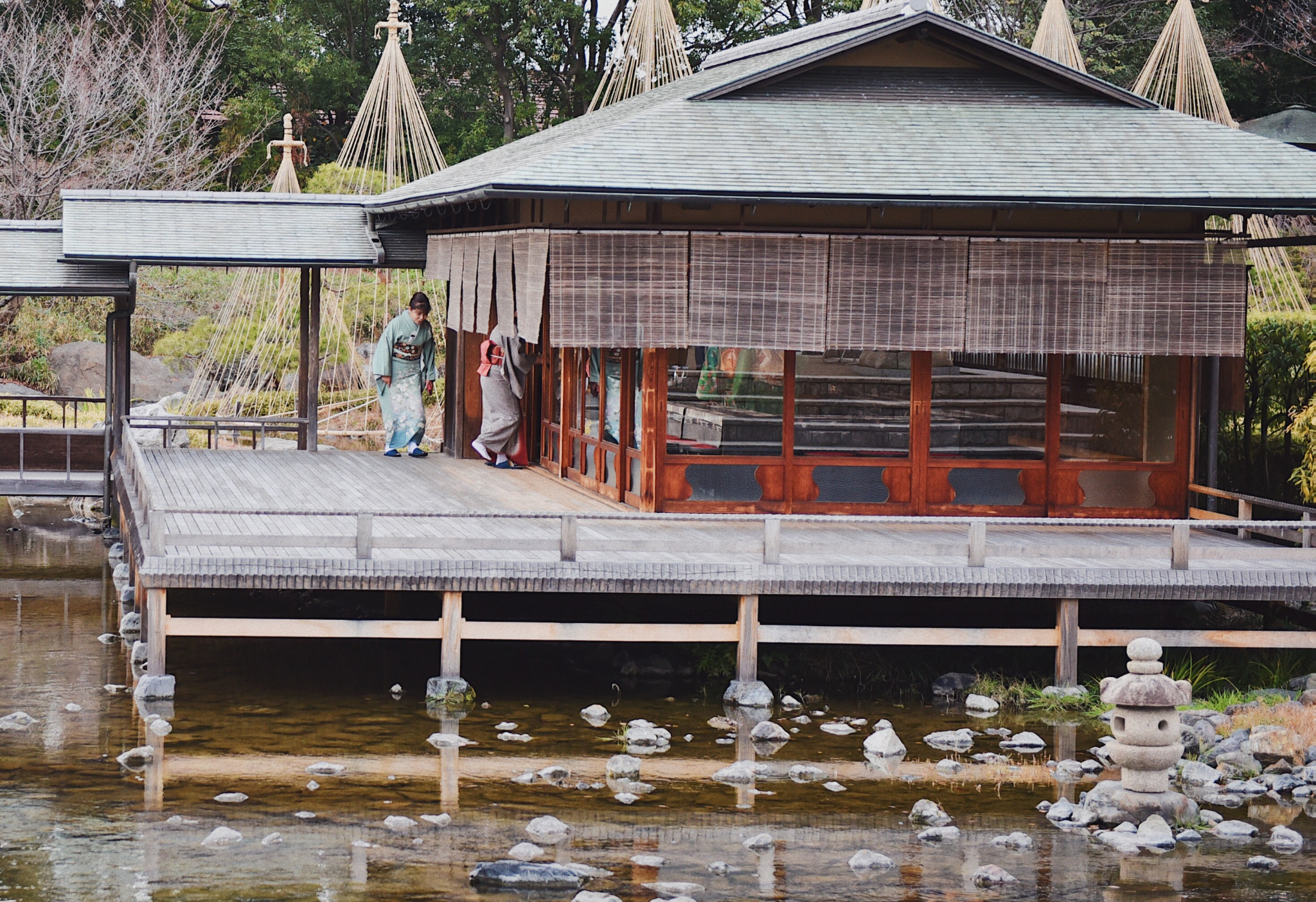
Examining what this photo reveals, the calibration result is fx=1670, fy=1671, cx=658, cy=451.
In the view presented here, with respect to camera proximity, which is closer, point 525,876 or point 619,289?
point 525,876

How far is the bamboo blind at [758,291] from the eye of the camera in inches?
534

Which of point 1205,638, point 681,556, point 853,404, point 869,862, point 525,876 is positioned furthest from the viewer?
point 853,404

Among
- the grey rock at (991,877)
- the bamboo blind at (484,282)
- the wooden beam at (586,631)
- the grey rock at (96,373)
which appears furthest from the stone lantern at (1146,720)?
the grey rock at (96,373)

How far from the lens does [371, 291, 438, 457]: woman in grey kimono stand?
1836 centimetres

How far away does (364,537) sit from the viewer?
38.2 feet

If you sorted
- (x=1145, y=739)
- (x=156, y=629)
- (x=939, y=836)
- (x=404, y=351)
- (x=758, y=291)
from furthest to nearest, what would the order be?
(x=404, y=351) → (x=758, y=291) → (x=156, y=629) → (x=1145, y=739) → (x=939, y=836)

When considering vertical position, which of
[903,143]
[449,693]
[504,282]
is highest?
[903,143]

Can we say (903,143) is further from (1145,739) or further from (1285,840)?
(1285,840)

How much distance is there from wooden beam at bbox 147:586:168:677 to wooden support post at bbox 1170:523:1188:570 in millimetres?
7272

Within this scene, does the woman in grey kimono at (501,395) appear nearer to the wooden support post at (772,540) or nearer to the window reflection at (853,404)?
the window reflection at (853,404)

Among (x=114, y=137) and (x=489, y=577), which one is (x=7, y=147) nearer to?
(x=114, y=137)

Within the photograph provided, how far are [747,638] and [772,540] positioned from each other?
0.76 metres

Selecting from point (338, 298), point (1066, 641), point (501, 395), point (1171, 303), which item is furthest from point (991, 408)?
point (338, 298)

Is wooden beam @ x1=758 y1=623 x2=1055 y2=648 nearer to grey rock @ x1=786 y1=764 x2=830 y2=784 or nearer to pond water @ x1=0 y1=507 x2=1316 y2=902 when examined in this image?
pond water @ x1=0 y1=507 x2=1316 y2=902
